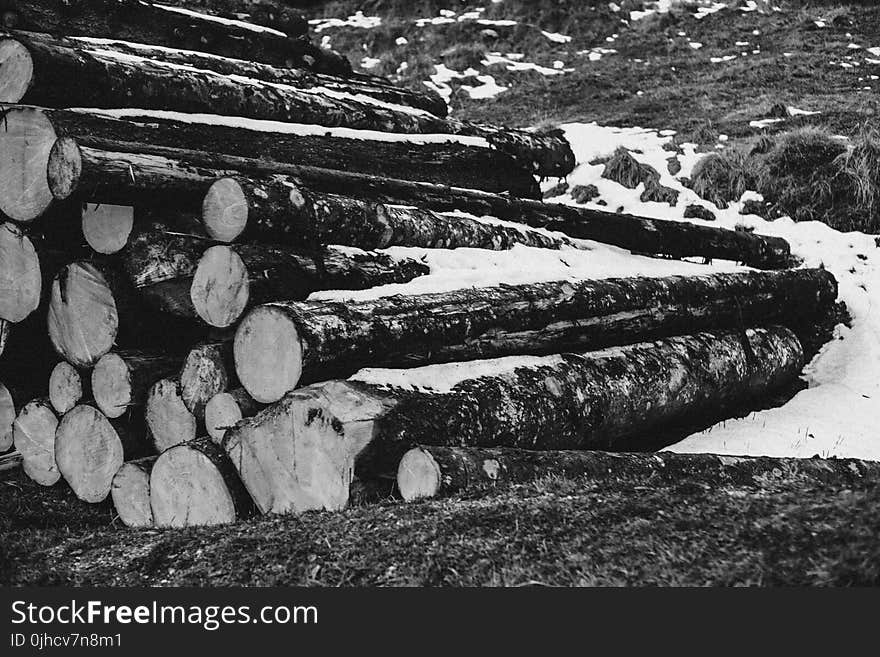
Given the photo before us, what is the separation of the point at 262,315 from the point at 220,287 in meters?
0.37

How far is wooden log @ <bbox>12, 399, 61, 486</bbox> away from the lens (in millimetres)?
5812

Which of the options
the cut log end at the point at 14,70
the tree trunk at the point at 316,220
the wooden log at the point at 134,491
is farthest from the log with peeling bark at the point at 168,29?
the wooden log at the point at 134,491

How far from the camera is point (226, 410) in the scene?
4707 millimetres

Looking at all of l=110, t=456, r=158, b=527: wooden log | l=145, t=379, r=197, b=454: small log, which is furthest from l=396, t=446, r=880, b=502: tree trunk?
l=110, t=456, r=158, b=527: wooden log

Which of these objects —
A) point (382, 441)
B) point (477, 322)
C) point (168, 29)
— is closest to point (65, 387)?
point (382, 441)

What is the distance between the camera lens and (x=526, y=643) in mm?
2650

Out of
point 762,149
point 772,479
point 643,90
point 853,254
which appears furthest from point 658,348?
point 643,90

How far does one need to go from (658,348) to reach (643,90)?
32.7ft

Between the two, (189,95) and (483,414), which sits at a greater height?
(189,95)

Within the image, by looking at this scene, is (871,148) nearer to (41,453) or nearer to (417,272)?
(417,272)

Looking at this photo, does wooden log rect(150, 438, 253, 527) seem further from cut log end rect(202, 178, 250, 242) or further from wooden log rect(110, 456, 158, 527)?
cut log end rect(202, 178, 250, 242)

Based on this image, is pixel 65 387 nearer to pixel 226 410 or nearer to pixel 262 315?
pixel 226 410

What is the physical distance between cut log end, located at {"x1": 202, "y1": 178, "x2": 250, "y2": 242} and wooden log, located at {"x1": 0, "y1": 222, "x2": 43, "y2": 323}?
1419mm

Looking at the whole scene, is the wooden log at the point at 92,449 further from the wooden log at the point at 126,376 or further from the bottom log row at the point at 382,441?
the wooden log at the point at 126,376
